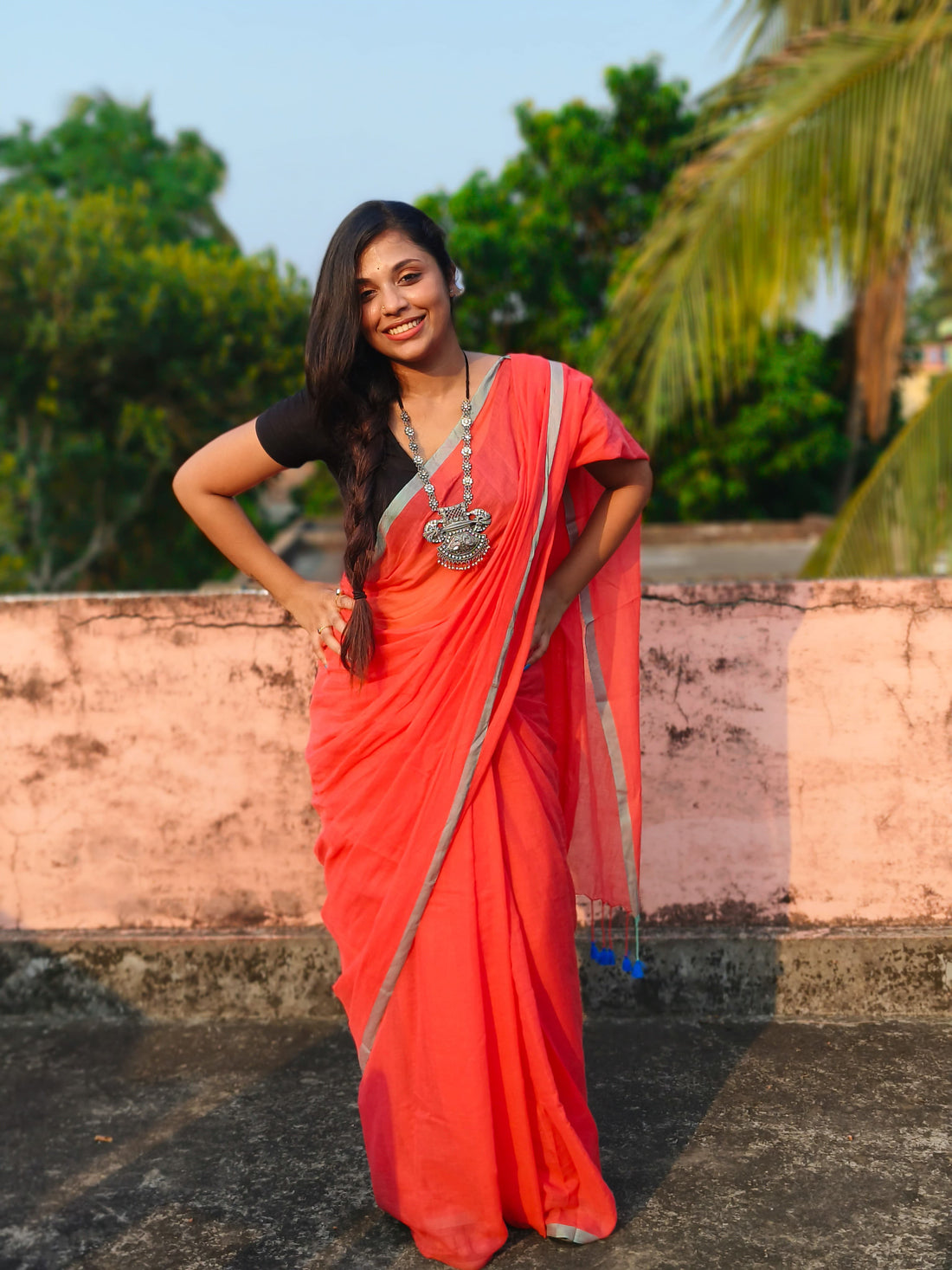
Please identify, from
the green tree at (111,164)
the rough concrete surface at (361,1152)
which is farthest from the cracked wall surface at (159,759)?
the green tree at (111,164)

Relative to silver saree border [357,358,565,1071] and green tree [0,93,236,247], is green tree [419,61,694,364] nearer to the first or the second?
green tree [0,93,236,247]

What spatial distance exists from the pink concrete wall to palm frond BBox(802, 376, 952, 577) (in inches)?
88.2

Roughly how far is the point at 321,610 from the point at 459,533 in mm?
409

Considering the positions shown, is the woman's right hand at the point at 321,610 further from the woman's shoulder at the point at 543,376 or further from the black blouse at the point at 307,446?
the woman's shoulder at the point at 543,376

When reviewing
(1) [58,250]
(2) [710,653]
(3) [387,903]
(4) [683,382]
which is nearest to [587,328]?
(1) [58,250]

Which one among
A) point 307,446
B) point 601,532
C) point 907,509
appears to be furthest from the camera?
point 907,509

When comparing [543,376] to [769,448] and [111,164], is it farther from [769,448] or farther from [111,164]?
[111,164]

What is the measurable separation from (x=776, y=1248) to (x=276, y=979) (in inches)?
61.7

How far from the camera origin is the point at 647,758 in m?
3.33

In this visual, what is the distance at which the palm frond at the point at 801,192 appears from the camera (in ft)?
17.5

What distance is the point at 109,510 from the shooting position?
18141mm

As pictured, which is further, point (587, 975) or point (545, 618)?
point (587, 975)

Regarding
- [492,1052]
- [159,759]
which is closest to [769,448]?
[159,759]

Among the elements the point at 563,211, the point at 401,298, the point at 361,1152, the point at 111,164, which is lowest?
the point at 361,1152
